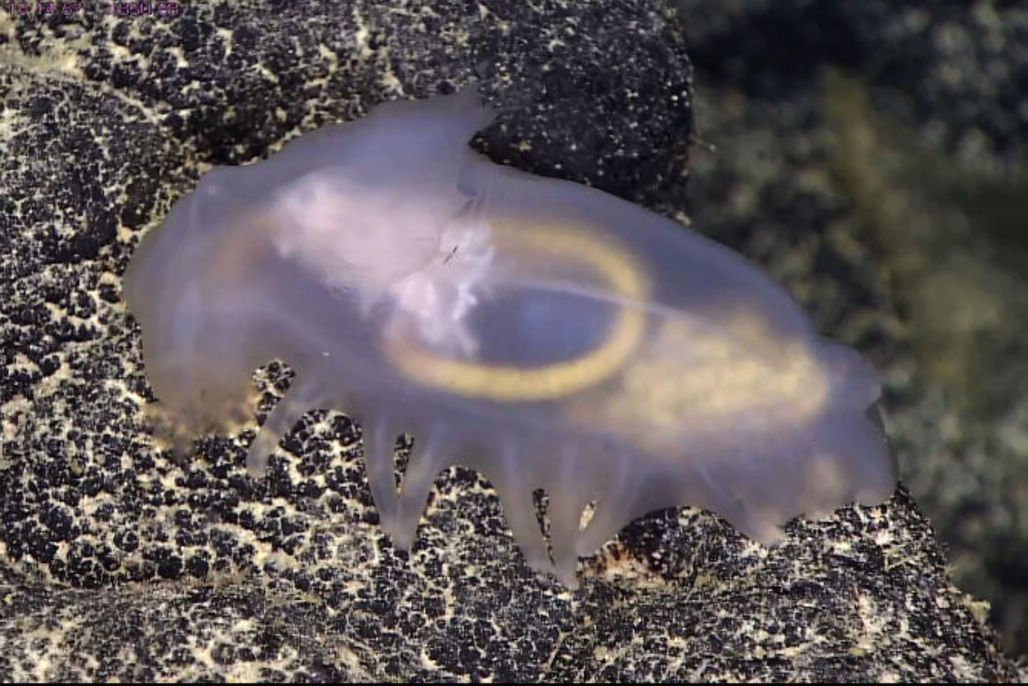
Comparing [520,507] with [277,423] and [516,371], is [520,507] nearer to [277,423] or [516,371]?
[516,371]

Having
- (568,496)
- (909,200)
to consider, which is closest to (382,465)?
(568,496)

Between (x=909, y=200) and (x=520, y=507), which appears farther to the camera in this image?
(x=909, y=200)

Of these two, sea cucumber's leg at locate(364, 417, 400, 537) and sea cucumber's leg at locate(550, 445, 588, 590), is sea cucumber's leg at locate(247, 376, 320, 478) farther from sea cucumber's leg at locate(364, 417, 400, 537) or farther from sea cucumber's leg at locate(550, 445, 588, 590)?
sea cucumber's leg at locate(550, 445, 588, 590)

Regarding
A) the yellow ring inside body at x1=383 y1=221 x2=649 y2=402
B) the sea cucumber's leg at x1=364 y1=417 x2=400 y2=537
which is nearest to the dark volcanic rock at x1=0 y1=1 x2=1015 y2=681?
the sea cucumber's leg at x1=364 y1=417 x2=400 y2=537

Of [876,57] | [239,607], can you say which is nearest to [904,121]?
[876,57]

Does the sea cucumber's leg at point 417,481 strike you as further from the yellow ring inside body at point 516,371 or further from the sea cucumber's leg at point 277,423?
the sea cucumber's leg at point 277,423

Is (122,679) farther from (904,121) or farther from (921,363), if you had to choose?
(904,121)
